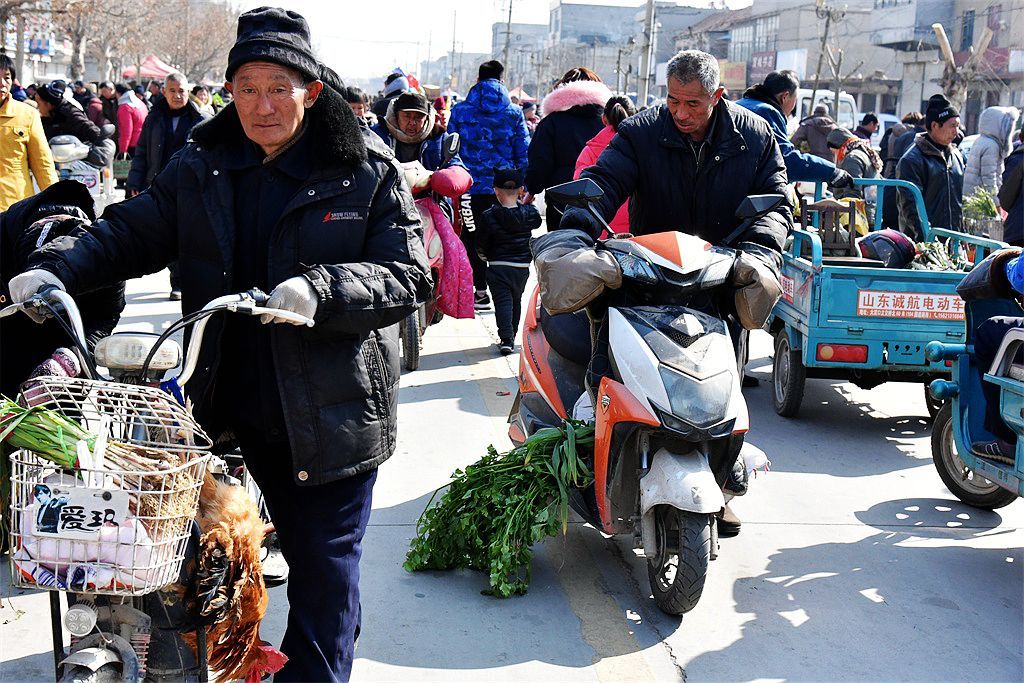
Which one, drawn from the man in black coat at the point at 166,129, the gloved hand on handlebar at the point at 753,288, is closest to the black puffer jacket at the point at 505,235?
the man in black coat at the point at 166,129

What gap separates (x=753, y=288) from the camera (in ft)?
14.6

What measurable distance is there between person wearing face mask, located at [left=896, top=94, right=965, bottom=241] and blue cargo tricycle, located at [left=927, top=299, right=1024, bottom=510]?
4.84 metres

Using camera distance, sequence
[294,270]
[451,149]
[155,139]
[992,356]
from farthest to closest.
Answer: [155,139] < [451,149] < [992,356] < [294,270]

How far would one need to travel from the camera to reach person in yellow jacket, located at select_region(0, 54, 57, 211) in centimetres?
717

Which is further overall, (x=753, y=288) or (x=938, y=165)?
(x=938, y=165)

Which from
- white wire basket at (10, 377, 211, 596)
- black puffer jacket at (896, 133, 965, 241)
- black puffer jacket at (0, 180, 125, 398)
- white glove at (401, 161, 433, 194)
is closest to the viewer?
white wire basket at (10, 377, 211, 596)

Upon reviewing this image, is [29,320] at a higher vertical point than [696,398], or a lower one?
higher

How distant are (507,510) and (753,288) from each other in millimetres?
1308

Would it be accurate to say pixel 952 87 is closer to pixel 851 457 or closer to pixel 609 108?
pixel 609 108

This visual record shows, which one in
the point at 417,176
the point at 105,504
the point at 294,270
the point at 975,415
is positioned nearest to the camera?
the point at 105,504

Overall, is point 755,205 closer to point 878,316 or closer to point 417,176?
point 878,316

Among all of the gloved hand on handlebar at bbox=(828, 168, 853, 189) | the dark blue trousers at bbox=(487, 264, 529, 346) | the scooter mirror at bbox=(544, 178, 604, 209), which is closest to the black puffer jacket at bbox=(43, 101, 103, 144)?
the dark blue trousers at bbox=(487, 264, 529, 346)

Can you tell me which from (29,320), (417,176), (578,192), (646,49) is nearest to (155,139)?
(417,176)

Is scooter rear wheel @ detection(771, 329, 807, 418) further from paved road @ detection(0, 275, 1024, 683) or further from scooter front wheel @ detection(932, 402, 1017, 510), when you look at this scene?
scooter front wheel @ detection(932, 402, 1017, 510)
